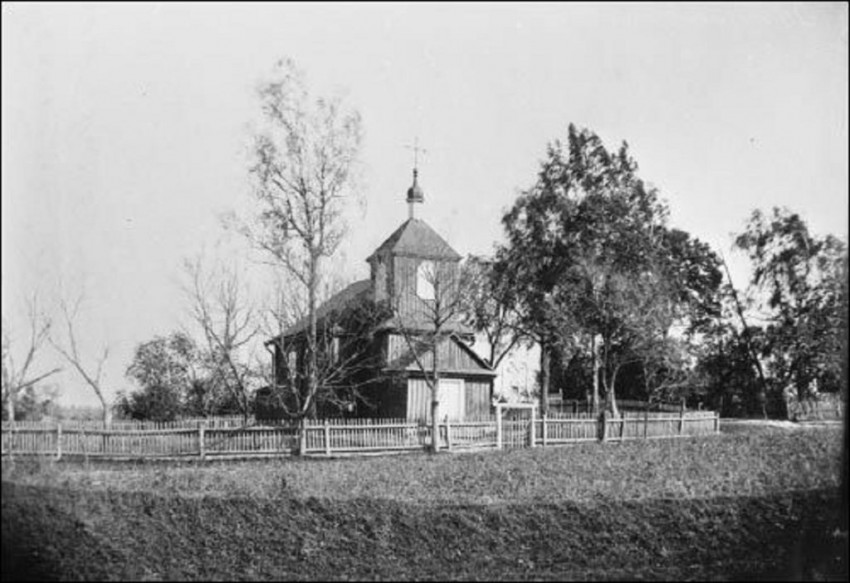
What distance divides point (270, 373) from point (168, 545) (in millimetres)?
7270

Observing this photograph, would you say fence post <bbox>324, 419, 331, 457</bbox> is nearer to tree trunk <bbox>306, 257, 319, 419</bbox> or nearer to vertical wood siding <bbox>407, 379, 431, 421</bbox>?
tree trunk <bbox>306, 257, 319, 419</bbox>

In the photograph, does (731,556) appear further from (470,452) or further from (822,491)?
(470,452)

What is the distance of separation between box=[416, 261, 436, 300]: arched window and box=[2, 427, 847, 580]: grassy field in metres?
6.83

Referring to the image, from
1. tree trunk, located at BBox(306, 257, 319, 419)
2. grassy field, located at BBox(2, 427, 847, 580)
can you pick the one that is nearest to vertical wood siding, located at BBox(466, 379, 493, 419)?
tree trunk, located at BBox(306, 257, 319, 419)

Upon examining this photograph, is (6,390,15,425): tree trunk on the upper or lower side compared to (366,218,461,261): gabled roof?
lower

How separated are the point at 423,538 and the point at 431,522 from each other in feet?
1.05

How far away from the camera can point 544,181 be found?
17688 millimetres

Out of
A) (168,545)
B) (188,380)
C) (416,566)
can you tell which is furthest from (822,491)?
(188,380)

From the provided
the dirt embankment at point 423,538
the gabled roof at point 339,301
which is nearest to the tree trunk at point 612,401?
the gabled roof at point 339,301

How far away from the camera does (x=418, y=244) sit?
675 inches

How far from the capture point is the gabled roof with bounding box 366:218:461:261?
15.3 meters

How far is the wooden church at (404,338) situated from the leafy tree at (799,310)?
5.78m

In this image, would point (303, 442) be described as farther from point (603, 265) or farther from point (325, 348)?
point (603, 265)

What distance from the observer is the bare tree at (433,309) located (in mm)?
18656
